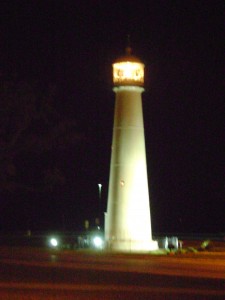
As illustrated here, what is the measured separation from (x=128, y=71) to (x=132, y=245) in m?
10.1

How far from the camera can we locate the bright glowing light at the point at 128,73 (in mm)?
47875

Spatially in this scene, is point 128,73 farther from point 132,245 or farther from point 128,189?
point 132,245

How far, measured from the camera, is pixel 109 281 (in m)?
24.3

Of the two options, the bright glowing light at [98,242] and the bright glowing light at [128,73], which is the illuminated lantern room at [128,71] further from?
the bright glowing light at [98,242]

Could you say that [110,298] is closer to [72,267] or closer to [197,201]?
[72,267]

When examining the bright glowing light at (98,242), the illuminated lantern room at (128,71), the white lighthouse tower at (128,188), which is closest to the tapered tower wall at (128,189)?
the white lighthouse tower at (128,188)

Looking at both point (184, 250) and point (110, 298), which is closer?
point (110, 298)

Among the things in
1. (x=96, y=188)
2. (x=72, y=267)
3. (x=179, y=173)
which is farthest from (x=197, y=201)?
(x=72, y=267)

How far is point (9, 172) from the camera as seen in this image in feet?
151

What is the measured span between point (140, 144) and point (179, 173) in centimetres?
5411

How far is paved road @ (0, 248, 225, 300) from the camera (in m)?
20.4

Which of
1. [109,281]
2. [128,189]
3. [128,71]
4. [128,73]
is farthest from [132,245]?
[109,281]

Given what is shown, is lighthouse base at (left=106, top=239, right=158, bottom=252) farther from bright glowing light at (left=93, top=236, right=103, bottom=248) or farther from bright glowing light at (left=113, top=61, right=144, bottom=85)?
bright glowing light at (left=113, top=61, right=144, bottom=85)

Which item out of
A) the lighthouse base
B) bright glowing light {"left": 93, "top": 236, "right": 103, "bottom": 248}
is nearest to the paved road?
the lighthouse base
